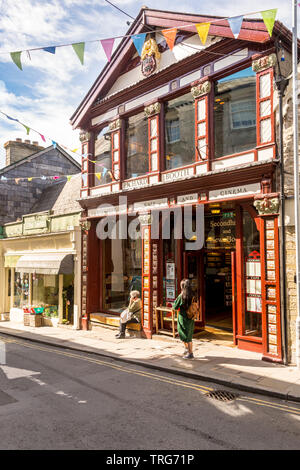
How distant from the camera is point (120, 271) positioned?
45.4 feet

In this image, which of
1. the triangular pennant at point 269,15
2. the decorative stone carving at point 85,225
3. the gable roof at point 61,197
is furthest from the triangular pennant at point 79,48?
the gable roof at point 61,197

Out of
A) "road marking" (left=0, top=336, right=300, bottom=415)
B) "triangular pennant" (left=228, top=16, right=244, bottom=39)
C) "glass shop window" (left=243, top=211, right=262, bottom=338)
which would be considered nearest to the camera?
"road marking" (left=0, top=336, right=300, bottom=415)

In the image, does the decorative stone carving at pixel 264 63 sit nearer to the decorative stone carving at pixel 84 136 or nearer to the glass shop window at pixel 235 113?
the glass shop window at pixel 235 113

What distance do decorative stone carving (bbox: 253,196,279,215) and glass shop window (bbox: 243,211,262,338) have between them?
2.50 feet

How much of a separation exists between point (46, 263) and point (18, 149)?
10448 millimetres

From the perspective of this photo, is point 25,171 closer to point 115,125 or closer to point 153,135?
point 115,125

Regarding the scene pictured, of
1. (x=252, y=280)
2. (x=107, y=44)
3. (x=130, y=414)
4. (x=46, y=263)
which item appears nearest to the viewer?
(x=130, y=414)

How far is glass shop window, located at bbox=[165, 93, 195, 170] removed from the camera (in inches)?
428

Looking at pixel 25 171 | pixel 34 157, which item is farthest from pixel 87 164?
pixel 34 157

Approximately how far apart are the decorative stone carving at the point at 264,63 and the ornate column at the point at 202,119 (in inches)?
59.3

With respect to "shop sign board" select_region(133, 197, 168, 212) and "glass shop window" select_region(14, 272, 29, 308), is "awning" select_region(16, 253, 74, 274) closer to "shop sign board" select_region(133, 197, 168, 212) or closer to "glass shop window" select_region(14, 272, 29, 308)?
"glass shop window" select_region(14, 272, 29, 308)

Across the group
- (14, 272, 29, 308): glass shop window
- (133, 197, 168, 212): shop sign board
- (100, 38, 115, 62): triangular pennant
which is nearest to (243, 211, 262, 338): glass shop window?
(133, 197, 168, 212): shop sign board

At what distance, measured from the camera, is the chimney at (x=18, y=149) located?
21.9m
